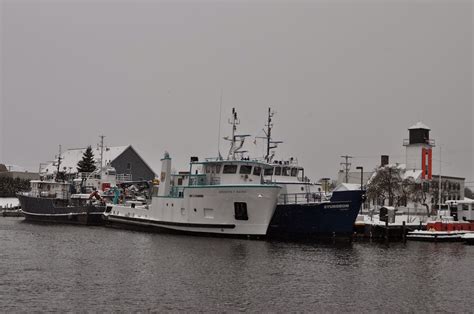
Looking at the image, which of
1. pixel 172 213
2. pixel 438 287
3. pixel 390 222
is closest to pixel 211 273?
pixel 438 287

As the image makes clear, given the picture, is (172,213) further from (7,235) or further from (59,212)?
(59,212)

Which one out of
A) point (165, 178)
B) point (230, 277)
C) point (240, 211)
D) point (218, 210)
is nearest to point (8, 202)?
point (165, 178)

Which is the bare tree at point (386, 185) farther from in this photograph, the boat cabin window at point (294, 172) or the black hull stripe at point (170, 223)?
the black hull stripe at point (170, 223)

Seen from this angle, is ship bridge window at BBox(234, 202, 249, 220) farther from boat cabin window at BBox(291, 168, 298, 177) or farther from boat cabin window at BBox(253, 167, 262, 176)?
boat cabin window at BBox(291, 168, 298, 177)

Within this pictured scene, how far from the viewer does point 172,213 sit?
4881 cm

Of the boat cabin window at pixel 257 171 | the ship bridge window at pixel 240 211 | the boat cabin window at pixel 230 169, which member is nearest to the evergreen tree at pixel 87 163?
the boat cabin window at pixel 230 169

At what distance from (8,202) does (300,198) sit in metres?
69.7

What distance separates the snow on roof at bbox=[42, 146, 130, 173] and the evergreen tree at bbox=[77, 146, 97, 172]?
1.39 m

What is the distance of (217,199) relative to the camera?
44594 mm

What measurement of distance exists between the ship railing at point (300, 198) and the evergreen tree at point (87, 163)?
203 ft

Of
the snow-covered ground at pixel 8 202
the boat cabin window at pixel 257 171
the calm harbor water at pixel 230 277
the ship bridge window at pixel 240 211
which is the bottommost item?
the calm harbor water at pixel 230 277

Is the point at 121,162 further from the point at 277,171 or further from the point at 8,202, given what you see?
the point at 277,171

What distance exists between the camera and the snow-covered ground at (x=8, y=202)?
321ft

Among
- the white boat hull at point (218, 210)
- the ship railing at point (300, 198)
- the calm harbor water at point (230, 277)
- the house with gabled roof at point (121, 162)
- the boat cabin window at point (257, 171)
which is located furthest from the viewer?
the house with gabled roof at point (121, 162)
